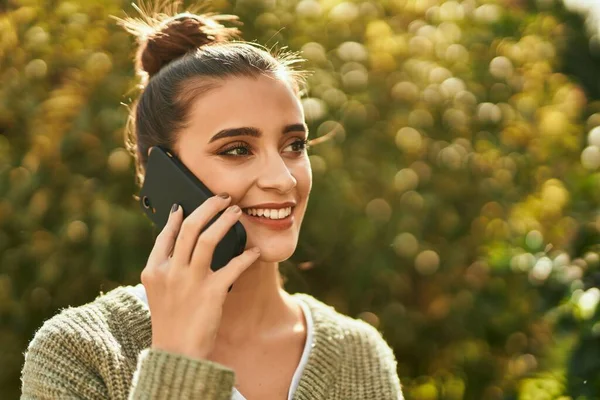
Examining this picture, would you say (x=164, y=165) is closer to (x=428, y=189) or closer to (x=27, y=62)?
(x=27, y=62)

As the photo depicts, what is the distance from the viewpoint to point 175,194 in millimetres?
2070

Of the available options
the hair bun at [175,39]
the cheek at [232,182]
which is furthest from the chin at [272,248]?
the hair bun at [175,39]

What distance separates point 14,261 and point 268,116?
1.49m

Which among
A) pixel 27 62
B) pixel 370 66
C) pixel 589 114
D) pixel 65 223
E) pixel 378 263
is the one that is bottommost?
pixel 65 223

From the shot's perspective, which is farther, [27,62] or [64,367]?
[27,62]

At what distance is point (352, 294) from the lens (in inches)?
139

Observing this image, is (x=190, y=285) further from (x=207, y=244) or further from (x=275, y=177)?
(x=275, y=177)

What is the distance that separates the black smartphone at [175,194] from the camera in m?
1.96

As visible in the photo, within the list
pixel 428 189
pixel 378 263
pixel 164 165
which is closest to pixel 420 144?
pixel 428 189

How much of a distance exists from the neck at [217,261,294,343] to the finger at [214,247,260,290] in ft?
0.99

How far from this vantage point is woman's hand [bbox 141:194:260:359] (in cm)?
187

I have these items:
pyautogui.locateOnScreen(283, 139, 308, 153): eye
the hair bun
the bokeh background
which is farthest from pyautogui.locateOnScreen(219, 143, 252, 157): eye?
the bokeh background

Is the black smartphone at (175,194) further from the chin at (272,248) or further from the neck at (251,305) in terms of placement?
the neck at (251,305)

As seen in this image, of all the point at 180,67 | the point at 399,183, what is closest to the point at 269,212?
the point at 180,67
